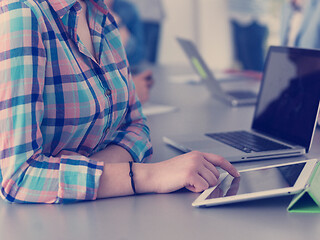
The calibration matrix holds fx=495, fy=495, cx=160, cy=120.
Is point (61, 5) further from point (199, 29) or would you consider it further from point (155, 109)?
point (199, 29)

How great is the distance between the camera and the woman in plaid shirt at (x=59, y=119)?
863 millimetres

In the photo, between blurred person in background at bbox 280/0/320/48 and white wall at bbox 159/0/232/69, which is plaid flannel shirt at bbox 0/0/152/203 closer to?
blurred person in background at bbox 280/0/320/48

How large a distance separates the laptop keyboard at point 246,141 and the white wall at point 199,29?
3.97 metres

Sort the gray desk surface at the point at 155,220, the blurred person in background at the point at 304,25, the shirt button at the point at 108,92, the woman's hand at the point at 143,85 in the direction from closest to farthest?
the gray desk surface at the point at 155,220 < the shirt button at the point at 108,92 < the woman's hand at the point at 143,85 < the blurred person in background at the point at 304,25

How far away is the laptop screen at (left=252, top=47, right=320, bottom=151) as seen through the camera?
4.06 feet

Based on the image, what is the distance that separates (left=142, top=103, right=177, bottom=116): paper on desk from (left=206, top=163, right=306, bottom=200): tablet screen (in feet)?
2.72

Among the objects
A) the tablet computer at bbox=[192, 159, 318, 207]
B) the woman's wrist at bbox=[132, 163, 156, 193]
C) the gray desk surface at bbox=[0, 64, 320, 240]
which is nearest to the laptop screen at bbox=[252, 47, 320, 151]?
the tablet computer at bbox=[192, 159, 318, 207]

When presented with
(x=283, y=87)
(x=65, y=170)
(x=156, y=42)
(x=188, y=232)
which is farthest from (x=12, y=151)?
(x=156, y=42)

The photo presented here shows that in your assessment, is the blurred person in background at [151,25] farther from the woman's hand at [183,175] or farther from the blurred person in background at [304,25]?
the woman's hand at [183,175]

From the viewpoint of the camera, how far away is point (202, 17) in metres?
5.54

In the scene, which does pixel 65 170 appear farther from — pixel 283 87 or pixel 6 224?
pixel 283 87

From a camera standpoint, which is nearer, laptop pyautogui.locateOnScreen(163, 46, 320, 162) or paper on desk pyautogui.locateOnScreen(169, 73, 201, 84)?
laptop pyautogui.locateOnScreen(163, 46, 320, 162)

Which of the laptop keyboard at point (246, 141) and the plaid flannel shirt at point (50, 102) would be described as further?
the laptop keyboard at point (246, 141)

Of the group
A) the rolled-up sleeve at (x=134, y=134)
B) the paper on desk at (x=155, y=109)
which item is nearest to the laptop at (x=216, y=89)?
the paper on desk at (x=155, y=109)
